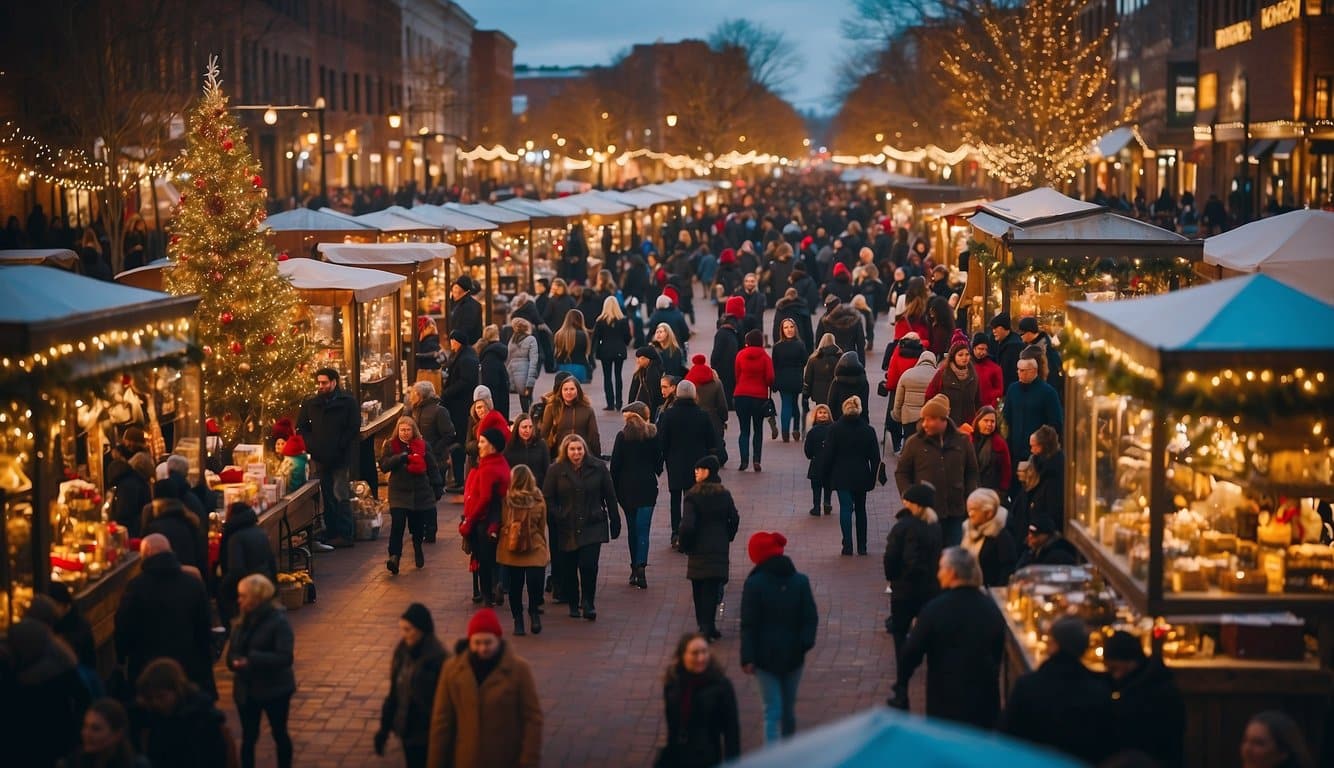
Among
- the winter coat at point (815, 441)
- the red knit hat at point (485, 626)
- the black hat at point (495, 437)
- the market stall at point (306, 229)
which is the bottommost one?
the winter coat at point (815, 441)

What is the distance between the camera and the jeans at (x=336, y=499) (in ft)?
52.6

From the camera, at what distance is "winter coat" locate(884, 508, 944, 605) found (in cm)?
1119

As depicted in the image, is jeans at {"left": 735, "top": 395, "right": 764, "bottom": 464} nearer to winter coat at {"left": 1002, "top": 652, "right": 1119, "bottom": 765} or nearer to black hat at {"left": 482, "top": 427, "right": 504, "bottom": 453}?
black hat at {"left": 482, "top": 427, "right": 504, "bottom": 453}

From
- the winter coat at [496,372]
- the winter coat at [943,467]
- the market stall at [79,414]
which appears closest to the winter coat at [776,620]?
the winter coat at [943,467]

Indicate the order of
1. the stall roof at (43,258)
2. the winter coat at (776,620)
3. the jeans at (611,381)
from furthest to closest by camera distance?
the jeans at (611,381) < the stall roof at (43,258) < the winter coat at (776,620)

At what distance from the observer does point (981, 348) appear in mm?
17141

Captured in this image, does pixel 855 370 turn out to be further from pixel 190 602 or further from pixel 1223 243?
pixel 190 602

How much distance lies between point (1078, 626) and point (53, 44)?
32093 mm

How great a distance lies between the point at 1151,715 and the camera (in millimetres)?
8398

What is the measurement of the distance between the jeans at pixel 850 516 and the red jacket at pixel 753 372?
149 inches

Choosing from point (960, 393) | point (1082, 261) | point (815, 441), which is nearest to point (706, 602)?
point (815, 441)

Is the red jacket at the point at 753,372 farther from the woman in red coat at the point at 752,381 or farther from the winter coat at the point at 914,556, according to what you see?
the winter coat at the point at 914,556

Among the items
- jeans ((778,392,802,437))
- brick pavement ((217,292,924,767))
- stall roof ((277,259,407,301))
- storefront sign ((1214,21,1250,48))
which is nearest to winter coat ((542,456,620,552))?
brick pavement ((217,292,924,767))

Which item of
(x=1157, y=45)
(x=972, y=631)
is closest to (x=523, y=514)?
(x=972, y=631)
